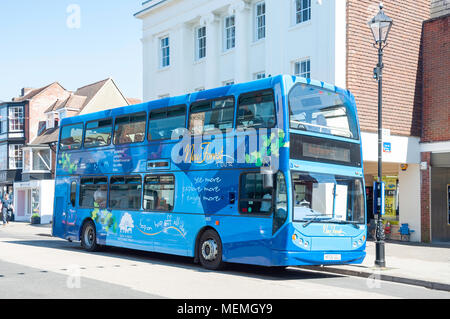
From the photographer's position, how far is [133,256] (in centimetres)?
1609

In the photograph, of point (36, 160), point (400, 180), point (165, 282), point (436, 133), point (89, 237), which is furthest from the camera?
point (36, 160)

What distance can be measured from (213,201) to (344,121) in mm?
3370

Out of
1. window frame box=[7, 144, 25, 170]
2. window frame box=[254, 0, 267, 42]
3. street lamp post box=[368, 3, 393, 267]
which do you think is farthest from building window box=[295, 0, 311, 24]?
window frame box=[7, 144, 25, 170]

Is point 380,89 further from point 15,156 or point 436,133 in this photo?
point 15,156

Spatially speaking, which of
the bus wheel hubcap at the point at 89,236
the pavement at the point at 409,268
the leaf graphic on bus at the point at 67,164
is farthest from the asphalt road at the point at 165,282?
the leaf graphic on bus at the point at 67,164

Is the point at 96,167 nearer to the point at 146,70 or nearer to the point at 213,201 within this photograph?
the point at 213,201

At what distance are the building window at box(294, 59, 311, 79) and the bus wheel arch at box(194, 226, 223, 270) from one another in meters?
9.16

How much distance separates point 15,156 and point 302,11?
102 feet

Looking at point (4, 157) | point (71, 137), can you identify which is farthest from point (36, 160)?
point (71, 137)

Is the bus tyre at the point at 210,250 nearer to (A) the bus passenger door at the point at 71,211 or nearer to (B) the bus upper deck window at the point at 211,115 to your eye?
(B) the bus upper deck window at the point at 211,115

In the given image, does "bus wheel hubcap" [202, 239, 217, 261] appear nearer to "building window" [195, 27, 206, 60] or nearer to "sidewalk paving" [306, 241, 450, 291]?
"sidewalk paving" [306, 241, 450, 291]

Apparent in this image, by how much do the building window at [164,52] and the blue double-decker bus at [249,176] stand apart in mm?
12480

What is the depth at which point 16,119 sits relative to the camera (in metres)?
45.2

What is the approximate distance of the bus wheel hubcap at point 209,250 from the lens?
41.6ft
